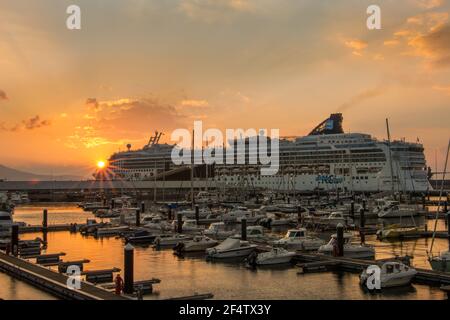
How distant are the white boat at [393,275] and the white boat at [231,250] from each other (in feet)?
28.7

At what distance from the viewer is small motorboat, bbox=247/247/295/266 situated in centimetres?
2597

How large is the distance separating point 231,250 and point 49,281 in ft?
35.9

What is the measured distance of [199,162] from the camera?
113 metres

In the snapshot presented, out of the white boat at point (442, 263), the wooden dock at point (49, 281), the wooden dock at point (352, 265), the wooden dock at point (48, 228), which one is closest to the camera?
the wooden dock at point (49, 281)

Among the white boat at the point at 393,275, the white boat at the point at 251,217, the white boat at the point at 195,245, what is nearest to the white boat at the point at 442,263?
the white boat at the point at 393,275

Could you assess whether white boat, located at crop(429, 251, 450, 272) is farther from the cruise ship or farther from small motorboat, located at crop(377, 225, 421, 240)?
the cruise ship

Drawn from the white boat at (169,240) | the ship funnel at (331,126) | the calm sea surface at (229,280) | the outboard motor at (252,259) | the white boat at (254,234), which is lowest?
the calm sea surface at (229,280)

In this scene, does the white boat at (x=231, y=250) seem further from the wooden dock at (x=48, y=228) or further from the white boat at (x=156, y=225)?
the wooden dock at (x=48, y=228)

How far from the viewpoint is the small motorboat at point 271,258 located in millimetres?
25969

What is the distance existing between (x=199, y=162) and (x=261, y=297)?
93.5 meters

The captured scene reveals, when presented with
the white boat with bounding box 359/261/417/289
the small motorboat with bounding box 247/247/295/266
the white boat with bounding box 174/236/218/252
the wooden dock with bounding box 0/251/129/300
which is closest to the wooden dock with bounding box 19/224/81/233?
the white boat with bounding box 174/236/218/252

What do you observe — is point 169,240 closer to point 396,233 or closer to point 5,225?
point 5,225
